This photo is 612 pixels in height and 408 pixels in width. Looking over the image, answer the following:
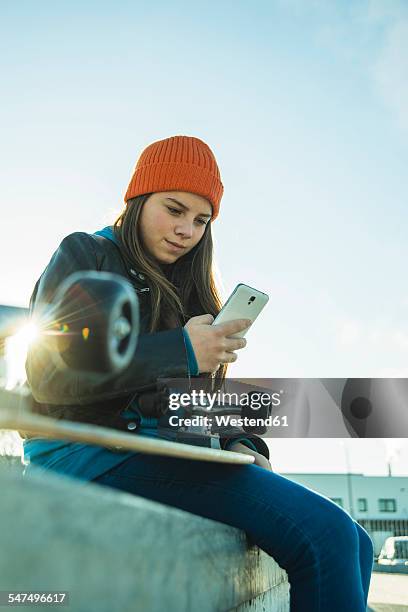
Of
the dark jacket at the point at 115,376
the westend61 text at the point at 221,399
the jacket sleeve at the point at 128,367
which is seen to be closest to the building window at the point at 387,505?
the westend61 text at the point at 221,399

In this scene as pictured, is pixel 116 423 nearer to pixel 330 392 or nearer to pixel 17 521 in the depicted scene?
pixel 17 521

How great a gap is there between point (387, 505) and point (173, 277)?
54.5 meters

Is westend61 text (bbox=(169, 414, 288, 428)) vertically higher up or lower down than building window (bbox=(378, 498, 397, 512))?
higher up

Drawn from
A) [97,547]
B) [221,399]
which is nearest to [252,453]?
[221,399]

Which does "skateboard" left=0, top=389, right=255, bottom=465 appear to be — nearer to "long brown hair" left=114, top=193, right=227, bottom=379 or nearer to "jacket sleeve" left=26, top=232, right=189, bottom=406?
"jacket sleeve" left=26, top=232, right=189, bottom=406

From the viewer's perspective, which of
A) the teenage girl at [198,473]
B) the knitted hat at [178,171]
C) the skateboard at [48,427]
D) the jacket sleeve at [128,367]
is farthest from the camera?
the knitted hat at [178,171]

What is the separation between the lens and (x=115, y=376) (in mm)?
1505

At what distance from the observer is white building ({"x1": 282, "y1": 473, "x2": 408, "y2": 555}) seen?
49.0 meters

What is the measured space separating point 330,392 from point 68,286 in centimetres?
337

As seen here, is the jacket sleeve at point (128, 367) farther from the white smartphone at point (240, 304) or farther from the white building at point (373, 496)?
the white building at point (373, 496)

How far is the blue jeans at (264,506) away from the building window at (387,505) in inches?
2137

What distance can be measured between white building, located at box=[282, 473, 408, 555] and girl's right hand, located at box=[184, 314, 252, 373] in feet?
158

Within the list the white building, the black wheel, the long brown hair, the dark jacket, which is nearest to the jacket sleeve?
the dark jacket

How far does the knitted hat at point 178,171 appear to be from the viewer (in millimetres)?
2752
